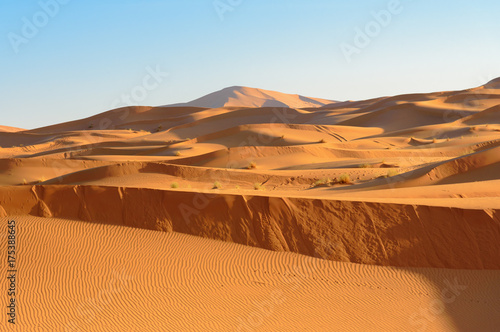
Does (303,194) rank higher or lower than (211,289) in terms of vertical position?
higher

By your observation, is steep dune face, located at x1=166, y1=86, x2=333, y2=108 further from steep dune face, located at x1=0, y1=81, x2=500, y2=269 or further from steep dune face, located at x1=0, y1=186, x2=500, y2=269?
steep dune face, located at x1=0, y1=186, x2=500, y2=269

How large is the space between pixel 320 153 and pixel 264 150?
3.32m

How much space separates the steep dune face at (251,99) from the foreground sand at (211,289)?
145m

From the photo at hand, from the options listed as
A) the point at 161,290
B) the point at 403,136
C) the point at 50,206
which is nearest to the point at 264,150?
the point at 403,136

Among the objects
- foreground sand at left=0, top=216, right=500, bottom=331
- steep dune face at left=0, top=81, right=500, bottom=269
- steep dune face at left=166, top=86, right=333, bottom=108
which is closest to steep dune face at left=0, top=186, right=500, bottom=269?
steep dune face at left=0, top=81, right=500, bottom=269

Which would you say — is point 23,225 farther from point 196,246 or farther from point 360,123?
point 360,123

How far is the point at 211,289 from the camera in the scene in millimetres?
8500

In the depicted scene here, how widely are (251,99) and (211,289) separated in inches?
6142

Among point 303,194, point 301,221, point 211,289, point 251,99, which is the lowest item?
point 211,289

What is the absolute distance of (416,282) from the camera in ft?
29.6

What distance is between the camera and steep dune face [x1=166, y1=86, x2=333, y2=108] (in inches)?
6206

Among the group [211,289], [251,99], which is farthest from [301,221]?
[251,99]

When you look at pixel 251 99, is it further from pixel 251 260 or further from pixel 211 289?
pixel 211 289

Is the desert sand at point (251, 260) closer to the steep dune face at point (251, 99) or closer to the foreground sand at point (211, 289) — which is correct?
the foreground sand at point (211, 289)
